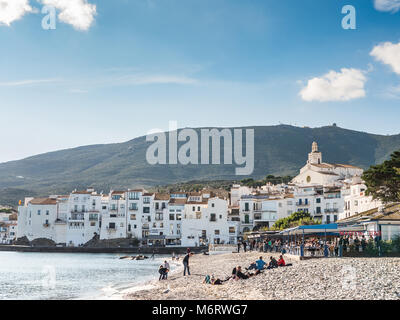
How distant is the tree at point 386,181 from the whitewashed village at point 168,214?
3601 cm

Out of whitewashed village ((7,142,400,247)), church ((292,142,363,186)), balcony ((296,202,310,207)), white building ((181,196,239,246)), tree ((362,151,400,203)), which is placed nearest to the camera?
tree ((362,151,400,203))

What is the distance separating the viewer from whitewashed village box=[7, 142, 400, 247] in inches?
2832

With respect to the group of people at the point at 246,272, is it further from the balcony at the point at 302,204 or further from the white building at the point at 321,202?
the balcony at the point at 302,204

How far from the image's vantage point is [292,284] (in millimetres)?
17672

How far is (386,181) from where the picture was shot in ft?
107

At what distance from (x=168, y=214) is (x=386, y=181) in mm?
Answer: 47877

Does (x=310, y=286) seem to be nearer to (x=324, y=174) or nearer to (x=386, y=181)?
(x=386, y=181)

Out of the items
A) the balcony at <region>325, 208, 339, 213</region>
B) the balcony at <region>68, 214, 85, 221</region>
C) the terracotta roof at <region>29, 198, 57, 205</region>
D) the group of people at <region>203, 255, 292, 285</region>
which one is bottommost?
the group of people at <region>203, 255, 292, 285</region>

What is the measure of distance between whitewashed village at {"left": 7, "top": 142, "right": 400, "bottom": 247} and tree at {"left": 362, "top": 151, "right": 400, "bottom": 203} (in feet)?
118

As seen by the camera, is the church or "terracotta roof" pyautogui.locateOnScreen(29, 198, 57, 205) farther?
the church

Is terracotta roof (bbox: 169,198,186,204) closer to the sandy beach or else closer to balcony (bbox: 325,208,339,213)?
balcony (bbox: 325,208,339,213)

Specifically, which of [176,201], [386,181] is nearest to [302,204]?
[176,201]

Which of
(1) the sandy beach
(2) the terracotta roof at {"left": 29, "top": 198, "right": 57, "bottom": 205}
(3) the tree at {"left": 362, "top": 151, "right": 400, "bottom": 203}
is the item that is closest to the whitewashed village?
(2) the terracotta roof at {"left": 29, "top": 198, "right": 57, "bottom": 205}
